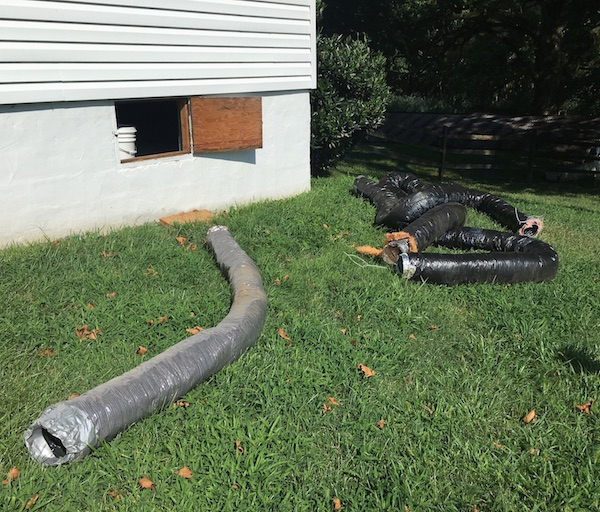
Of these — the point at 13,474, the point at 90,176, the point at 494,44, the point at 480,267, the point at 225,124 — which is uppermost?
the point at 494,44

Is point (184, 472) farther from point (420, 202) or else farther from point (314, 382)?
point (420, 202)

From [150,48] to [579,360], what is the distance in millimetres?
6087

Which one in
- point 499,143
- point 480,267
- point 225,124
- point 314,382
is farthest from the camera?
point 499,143

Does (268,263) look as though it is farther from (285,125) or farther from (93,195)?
(285,125)

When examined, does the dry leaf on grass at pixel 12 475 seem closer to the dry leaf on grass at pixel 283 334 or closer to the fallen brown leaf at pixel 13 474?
the fallen brown leaf at pixel 13 474

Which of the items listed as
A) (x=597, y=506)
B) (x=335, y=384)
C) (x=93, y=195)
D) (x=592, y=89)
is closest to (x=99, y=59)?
(x=93, y=195)

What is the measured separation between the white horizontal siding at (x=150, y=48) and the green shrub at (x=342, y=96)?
4.89 ft

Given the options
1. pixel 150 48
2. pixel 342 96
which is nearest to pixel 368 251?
pixel 150 48

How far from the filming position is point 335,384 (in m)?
4.00

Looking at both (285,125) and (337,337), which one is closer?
(337,337)

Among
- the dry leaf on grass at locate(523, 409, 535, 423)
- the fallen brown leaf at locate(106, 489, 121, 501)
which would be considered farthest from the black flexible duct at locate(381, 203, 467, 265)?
the fallen brown leaf at locate(106, 489, 121, 501)

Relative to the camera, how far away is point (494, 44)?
72.7 ft

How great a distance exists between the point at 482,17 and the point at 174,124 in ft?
35.2

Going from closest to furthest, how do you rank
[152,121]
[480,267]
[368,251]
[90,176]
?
1. [480,267]
2. [368,251]
3. [90,176]
4. [152,121]
